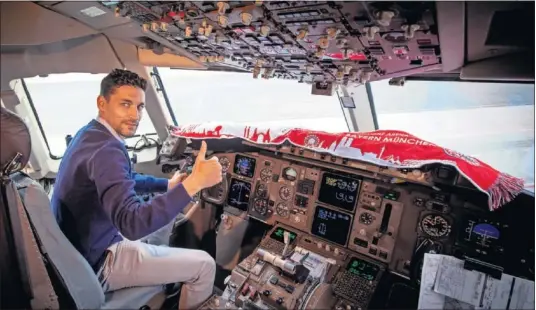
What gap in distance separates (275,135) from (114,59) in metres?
1.76

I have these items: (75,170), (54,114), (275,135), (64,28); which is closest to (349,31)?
(275,135)

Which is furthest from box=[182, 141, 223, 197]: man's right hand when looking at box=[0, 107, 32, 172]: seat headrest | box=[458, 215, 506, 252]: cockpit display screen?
box=[458, 215, 506, 252]: cockpit display screen

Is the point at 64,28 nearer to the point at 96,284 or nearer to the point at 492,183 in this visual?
the point at 96,284

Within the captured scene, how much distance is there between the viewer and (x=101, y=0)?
159 centimetres

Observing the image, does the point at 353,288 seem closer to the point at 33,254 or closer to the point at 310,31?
the point at 310,31

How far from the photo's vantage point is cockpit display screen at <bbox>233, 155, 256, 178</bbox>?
2546 millimetres

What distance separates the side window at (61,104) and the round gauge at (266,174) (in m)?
1.74

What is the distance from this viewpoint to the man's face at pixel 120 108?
1489 mm

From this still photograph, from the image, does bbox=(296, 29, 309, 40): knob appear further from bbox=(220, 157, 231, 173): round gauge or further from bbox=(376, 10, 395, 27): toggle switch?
bbox=(220, 157, 231, 173): round gauge

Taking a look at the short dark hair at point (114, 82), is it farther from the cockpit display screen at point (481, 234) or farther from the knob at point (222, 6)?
the cockpit display screen at point (481, 234)

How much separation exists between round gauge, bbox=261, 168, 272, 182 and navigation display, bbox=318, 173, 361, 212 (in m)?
0.45

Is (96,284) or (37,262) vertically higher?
(37,262)

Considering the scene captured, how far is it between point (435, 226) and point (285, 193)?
1.04 m

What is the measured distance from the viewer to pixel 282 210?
238cm
